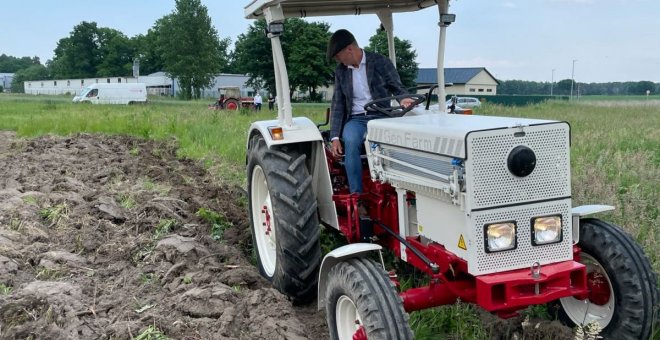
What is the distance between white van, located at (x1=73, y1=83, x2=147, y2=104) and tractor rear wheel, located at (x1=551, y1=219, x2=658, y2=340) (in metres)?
42.6

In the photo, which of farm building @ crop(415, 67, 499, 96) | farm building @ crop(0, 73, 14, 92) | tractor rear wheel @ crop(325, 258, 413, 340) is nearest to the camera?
tractor rear wheel @ crop(325, 258, 413, 340)

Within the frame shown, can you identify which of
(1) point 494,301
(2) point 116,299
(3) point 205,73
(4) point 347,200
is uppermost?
(3) point 205,73

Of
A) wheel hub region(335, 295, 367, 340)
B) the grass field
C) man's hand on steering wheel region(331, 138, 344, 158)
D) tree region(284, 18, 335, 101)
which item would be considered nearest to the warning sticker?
wheel hub region(335, 295, 367, 340)

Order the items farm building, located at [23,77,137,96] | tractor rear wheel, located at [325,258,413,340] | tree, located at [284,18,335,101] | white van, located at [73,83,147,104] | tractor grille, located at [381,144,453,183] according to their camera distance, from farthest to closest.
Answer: farm building, located at [23,77,137,96] < white van, located at [73,83,147,104] < tree, located at [284,18,335,101] < tractor grille, located at [381,144,453,183] < tractor rear wheel, located at [325,258,413,340]

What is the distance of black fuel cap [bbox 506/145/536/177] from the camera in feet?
10.0

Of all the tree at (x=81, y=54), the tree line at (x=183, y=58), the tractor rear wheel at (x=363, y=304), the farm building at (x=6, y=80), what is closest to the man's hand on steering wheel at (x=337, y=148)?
the tractor rear wheel at (x=363, y=304)

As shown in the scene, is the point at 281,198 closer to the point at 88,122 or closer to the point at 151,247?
the point at 151,247

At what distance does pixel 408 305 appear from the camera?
3.42 m

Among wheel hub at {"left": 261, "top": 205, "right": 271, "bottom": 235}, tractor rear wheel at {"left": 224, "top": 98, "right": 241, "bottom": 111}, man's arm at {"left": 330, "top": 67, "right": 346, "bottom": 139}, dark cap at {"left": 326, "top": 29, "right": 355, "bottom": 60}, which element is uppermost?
tractor rear wheel at {"left": 224, "top": 98, "right": 241, "bottom": 111}

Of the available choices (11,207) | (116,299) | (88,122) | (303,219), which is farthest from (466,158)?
(88,122)

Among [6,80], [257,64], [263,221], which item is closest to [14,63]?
[6,80]

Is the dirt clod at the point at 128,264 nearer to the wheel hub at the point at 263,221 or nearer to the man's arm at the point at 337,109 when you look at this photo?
the wheel hub at the point at 263,221

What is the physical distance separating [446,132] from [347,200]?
3.98 feet

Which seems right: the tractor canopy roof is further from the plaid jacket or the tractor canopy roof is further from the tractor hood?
the tractor hood
